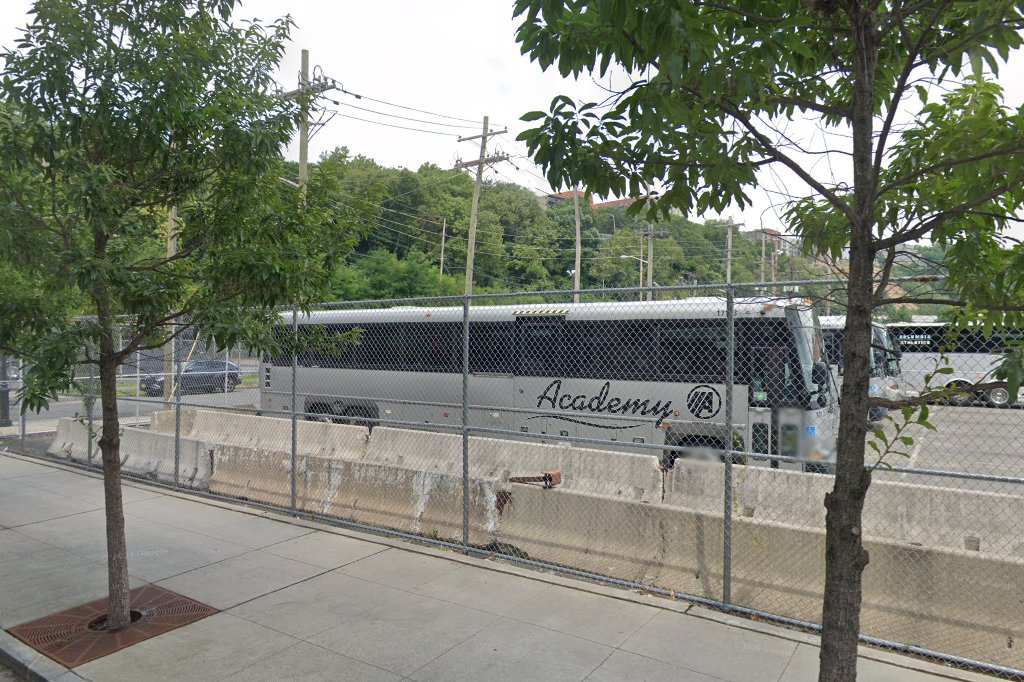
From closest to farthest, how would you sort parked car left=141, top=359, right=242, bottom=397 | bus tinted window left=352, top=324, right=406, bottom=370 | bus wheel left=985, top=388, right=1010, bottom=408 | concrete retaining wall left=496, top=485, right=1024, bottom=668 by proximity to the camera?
bus wheel left=985, top=388, right=1010, bottom=408
concrete retaining wall left=496, top=485, right=1024, bottom=668
bus tinted window left=352, top=324, right=406, bottom=370
parked car left=141, top=359, right=242, bottom=397

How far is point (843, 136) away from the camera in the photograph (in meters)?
3.42

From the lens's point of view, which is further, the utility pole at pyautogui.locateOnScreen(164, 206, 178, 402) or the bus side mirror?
the bus side mirror

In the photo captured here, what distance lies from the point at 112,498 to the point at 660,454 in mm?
7239

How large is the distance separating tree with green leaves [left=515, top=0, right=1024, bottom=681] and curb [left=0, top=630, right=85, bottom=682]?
4.70 metres

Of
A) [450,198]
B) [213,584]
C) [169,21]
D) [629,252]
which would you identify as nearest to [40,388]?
[213,584]

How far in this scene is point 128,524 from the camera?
8.45 m

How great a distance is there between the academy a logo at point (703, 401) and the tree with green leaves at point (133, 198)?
619 cm

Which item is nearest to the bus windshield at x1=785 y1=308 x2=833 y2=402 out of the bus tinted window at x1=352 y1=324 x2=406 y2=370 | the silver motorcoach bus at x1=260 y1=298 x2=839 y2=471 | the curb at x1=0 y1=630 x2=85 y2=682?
the silver motorcoach bus at x1=260 y1=298 x2=839 y2=471

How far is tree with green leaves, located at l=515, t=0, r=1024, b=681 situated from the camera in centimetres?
286

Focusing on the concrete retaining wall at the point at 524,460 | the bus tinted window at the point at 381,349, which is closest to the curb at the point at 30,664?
the concrete retaining wall at the point at 524,460

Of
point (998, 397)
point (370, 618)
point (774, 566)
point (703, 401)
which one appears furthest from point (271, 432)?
point (998, 397)

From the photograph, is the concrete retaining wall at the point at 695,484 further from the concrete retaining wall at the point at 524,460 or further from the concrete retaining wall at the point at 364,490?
the concrete retaining wall at the point at 364,490

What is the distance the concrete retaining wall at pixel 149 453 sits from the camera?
33.7 feet

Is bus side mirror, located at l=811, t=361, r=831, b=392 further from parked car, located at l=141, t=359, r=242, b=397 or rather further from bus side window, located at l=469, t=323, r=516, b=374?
parked car, located at l=141, t=359, r=242, b=397
